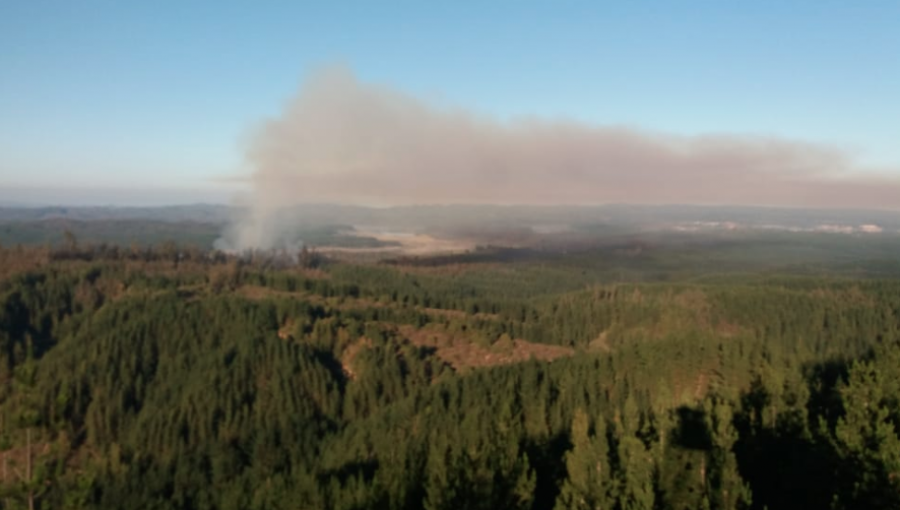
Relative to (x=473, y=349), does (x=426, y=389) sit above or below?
below

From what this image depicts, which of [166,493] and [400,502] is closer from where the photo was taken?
[400,502]

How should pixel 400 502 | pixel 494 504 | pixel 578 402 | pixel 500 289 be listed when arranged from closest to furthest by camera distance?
pixel 494 504, pixel 400 502, pixel 578 402, pixel 500 289

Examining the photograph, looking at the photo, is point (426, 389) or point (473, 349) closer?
point (426, 389)

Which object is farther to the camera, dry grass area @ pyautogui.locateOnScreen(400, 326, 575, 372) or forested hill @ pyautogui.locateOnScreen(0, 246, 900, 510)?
dry grass area @ pyautogui.locateOnScreen(400, 326, 575, 372)

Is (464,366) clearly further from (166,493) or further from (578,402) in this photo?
(166,493)

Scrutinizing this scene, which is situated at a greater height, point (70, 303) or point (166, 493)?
point (70, 303)

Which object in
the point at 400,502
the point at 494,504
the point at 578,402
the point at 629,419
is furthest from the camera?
the point at 578,402

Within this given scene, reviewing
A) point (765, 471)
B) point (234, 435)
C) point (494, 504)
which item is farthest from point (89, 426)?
point (765, 471)

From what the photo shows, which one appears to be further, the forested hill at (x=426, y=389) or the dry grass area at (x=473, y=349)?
the dry grass area at (x=473, y=349)
